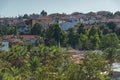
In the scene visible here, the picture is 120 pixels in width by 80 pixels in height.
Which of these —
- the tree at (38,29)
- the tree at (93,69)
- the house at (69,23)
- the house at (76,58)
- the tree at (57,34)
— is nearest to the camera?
the tree at (93,69)

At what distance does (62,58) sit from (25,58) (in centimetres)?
236

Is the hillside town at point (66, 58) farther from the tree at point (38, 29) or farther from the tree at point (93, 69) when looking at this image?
the tree at point (38, 29)

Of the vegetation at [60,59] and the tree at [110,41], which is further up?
the vegetation at [60,59]

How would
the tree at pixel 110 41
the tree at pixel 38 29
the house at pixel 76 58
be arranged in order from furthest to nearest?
1. the tree at pixel 38 29
2. the tree at pixel 110 41
3. the house at pixel 76 58

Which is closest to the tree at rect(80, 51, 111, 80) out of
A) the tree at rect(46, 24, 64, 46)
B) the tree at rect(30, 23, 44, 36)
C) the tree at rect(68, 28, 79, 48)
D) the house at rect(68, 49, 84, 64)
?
the house at rect(68, 49, 84, 64)

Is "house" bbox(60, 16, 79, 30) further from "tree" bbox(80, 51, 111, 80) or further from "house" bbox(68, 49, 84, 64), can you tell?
"tree" bbox(80, 51, 111, 80)

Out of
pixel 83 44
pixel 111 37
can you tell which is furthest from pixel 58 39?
pixel 111 37

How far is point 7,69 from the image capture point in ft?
67.0

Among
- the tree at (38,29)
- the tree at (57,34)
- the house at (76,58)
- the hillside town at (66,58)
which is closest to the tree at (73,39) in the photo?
the hillside town at (66,58)

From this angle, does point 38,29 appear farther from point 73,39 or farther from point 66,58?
point 66,58

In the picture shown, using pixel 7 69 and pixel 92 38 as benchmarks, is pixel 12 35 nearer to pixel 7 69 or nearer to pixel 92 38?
pixel 92 38

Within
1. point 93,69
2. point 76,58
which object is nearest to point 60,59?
point 76,58

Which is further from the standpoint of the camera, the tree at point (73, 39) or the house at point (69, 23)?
the house at point (69, 23)

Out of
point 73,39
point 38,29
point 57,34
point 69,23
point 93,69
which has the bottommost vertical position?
point 69,23
